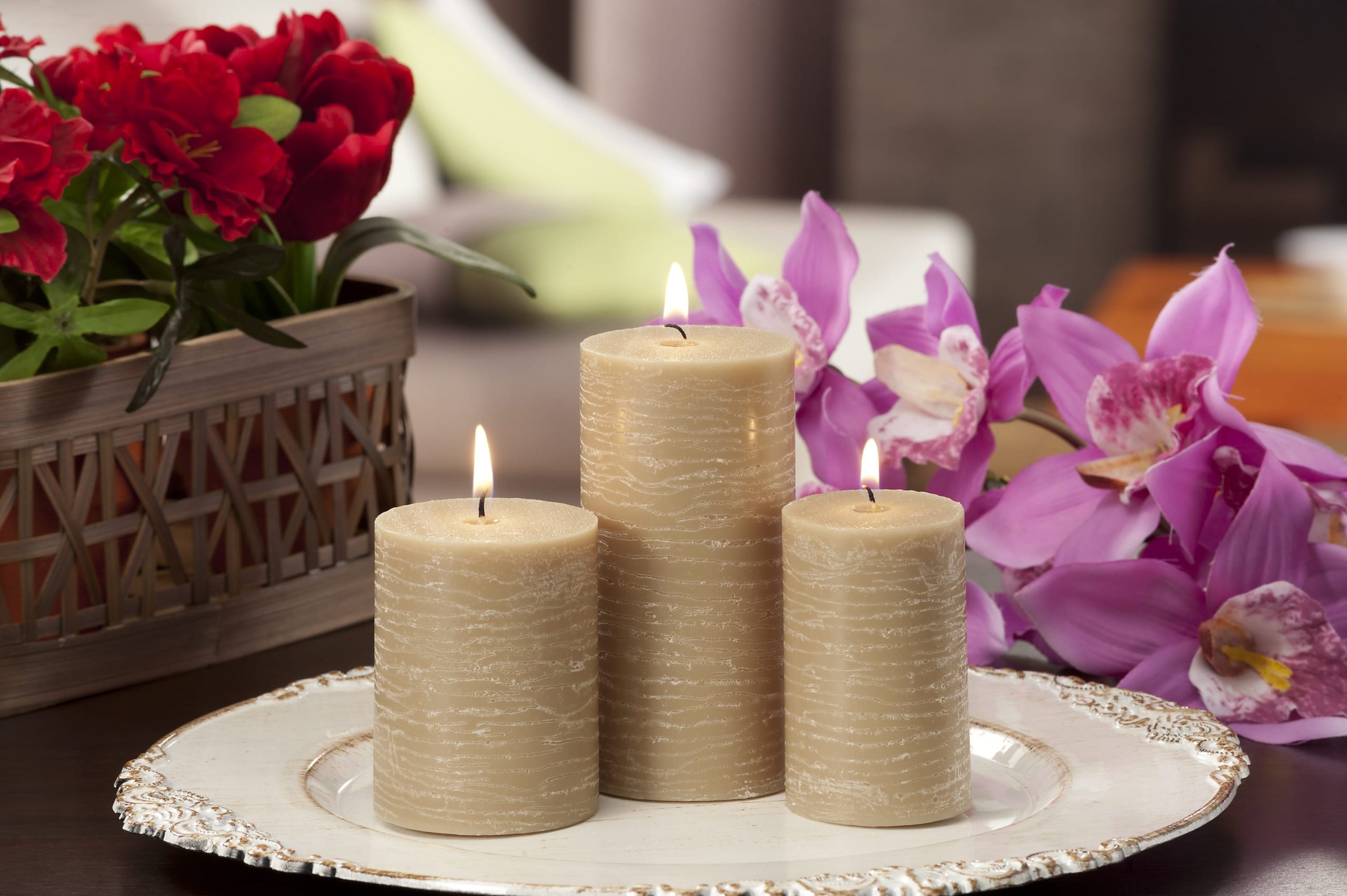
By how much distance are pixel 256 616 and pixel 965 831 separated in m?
0.38

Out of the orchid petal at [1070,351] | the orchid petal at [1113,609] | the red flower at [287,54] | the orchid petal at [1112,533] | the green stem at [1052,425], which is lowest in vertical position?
the orchid petal at [1113,609]

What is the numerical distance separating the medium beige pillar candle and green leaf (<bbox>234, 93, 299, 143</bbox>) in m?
0.31

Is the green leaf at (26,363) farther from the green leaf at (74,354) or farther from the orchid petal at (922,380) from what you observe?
the orchid petal at (922,380)

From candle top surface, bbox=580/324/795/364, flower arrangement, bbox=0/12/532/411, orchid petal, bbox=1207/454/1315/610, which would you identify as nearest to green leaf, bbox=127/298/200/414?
flower arrangement, bbox=0/12/532/411

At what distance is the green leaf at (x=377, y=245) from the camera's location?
801 millimetres

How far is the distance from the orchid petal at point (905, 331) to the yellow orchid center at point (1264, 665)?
17 cm

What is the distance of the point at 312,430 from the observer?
2.58 feet

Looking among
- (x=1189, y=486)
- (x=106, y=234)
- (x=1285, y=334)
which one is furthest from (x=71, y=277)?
(x=1285, y=334)

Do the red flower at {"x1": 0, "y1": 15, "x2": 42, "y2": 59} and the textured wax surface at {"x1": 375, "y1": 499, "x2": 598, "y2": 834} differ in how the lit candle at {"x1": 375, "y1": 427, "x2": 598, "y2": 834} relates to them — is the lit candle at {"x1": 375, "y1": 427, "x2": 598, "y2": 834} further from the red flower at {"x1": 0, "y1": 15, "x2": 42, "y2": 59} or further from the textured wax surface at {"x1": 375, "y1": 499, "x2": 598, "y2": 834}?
the red flower at {"x1": 0, "y1": 15, "x2": 42, "y2": 59}

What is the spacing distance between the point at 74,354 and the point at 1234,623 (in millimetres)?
477

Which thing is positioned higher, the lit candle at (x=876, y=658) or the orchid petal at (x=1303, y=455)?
the orchid petal at (x=1303, y=455)

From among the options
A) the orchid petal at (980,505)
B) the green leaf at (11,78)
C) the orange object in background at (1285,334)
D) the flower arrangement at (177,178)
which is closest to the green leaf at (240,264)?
the flower arrangement at (177,178)

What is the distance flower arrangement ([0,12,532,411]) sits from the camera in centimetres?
62

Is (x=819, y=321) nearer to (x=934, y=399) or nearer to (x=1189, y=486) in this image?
(x=934, y=399)
